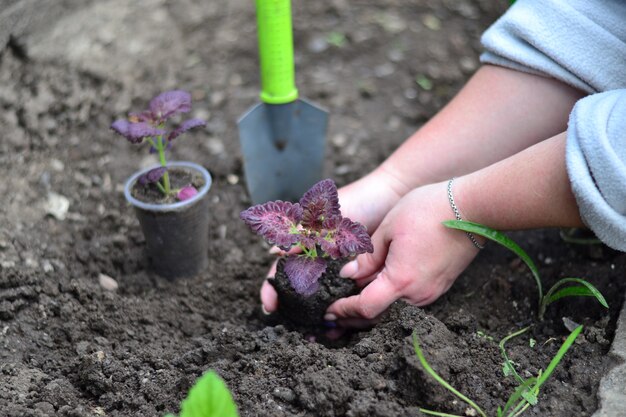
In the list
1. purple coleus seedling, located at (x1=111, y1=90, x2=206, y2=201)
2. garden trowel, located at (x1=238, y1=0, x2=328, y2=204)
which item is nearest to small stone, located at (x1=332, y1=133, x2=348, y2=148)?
garden trowel, located at (x1=238, y1=0, x2=328, y2=204)

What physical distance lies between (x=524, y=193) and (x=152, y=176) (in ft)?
2.66

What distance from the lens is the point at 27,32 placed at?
81.4 inches

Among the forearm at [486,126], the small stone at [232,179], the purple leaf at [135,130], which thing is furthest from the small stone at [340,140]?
the purple leaf at [135,130]

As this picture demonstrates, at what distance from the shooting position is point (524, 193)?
1418mm

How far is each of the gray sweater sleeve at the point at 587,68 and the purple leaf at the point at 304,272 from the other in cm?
51

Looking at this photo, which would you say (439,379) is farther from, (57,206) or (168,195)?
(57,206)

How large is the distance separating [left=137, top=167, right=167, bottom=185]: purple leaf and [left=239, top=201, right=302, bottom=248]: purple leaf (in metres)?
0.28

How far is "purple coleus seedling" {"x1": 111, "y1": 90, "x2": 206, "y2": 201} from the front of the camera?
5.12 feet

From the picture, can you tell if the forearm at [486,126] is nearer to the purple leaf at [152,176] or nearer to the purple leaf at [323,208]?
the purple leaf at [323,208]

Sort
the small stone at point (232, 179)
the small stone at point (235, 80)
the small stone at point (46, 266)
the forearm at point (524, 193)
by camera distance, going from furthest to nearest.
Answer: the small stone at point (235, 80)
the small stone at point (232, 179)
the small stone at point (46, 266)
the forearm at point (524, 193)

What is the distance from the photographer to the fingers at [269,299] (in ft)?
5.24

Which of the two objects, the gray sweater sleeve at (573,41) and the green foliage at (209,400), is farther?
the gray sweater sleeve at (573,41)

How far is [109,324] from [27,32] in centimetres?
100

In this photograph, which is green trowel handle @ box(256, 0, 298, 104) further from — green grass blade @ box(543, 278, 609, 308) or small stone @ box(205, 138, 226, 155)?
green grass blade @ box(543, 278, 609, 308)
